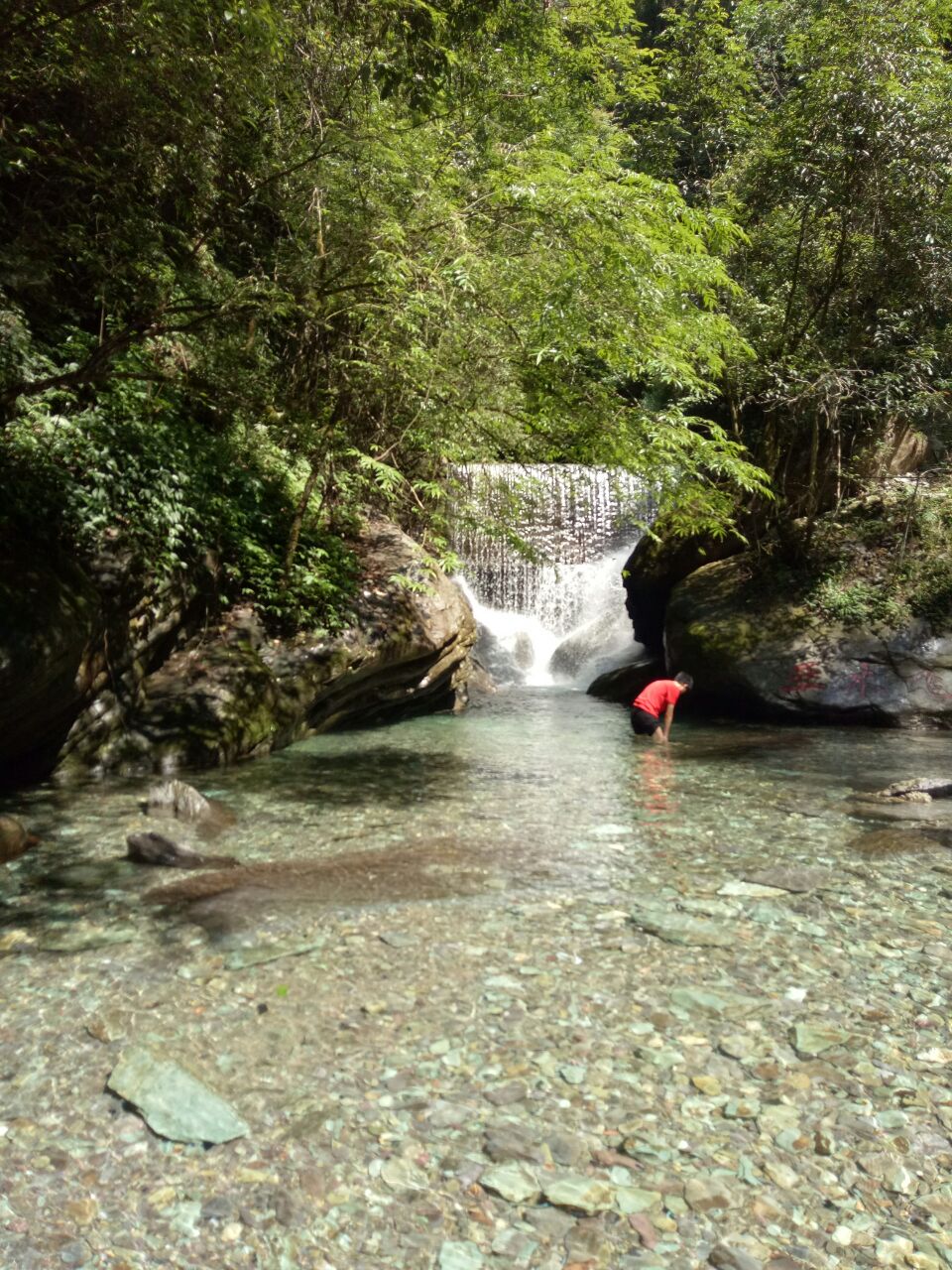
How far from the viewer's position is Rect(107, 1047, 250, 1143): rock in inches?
120

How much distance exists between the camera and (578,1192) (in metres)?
2.77

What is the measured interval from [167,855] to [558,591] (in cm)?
1565

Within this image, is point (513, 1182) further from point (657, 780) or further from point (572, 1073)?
point (657, 780)

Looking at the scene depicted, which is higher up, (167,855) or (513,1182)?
(167,855)

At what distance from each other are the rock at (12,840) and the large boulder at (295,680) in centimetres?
220

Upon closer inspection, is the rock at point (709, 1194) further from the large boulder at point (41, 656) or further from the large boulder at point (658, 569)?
the large boulder at point (658, 569)

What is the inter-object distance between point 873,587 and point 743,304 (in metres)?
5.53

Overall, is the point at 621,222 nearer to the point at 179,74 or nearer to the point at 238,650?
the point at 179,74

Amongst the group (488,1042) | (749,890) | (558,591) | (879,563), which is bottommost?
(488,1042)

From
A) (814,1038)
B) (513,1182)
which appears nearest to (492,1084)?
(513,1182)

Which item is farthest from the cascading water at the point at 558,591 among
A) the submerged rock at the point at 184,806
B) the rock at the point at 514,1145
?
the rock at the point at 514,1145

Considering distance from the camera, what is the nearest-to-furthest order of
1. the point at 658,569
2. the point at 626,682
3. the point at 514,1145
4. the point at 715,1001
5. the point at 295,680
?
the point at 514,1145 < the point at 715,1001 < the point at 295,680 < the point at 626,682 < the point at 658,569

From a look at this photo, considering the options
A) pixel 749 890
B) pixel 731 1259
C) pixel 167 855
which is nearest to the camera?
pixel 731 1259

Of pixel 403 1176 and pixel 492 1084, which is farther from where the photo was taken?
pixel 492 1084
